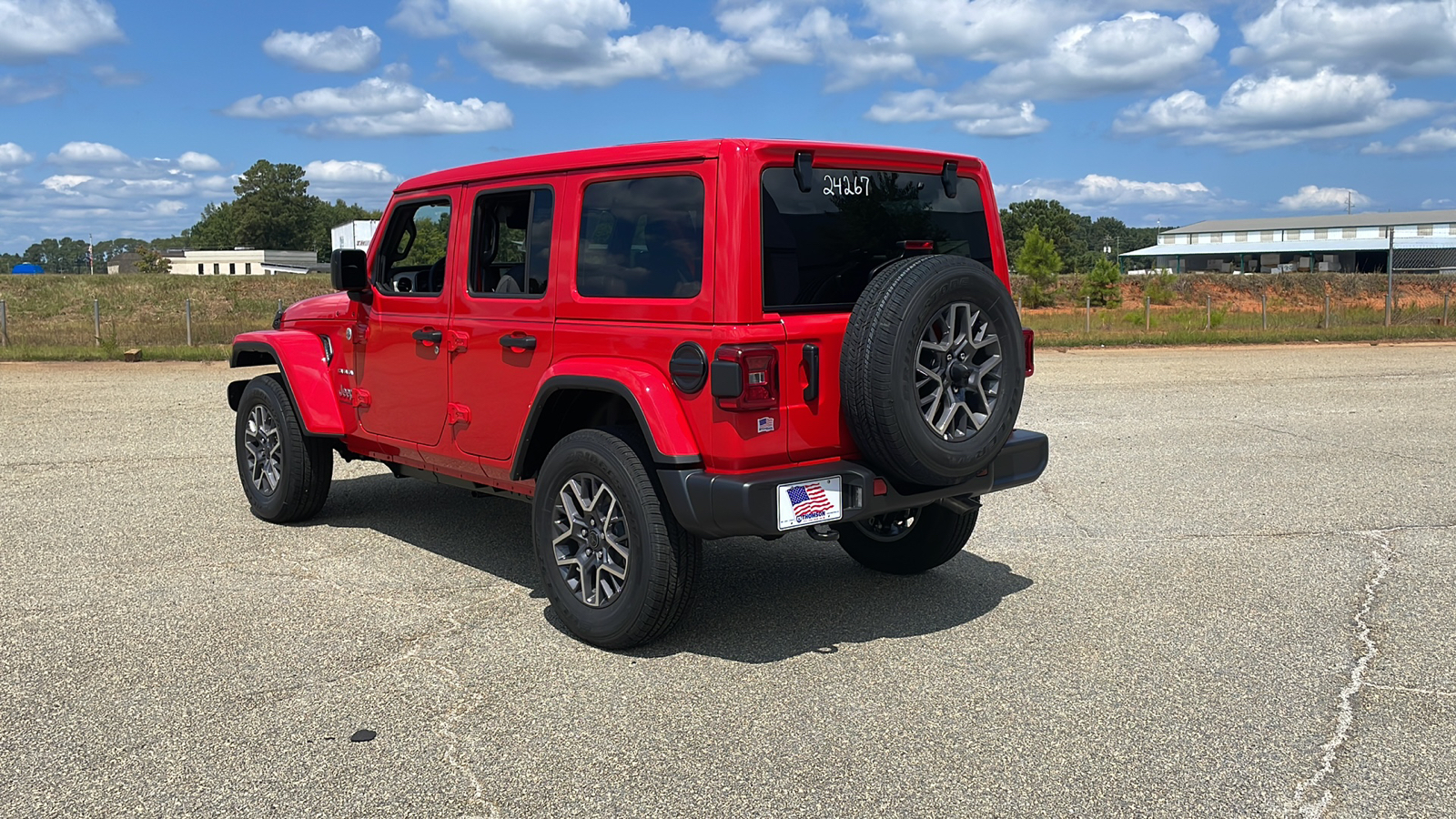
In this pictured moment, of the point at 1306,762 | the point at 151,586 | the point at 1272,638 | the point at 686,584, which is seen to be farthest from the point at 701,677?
the point at 151,586

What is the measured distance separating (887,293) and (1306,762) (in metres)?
2.10

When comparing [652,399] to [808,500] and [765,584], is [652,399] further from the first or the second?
[765,584]

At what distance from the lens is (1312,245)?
99.3 meters

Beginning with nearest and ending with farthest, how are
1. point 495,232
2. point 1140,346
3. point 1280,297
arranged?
point 495,232 → point 1140,346 → point 1280,297

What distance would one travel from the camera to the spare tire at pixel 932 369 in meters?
4.46

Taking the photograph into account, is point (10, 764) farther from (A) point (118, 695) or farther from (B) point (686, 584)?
(B) point (686, 584)

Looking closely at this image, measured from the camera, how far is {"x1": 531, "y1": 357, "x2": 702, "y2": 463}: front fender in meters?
4.52

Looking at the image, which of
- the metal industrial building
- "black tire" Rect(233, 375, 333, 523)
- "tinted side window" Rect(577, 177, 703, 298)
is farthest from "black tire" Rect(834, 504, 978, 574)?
the metal industrial building

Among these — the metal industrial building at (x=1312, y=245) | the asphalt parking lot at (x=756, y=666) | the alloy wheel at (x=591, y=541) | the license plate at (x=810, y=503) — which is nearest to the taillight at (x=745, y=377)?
the license plate at (x=810, y=503)

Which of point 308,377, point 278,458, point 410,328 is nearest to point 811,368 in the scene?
point 410,328

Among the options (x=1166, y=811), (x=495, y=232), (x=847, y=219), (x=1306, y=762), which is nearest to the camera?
(x=1166, y=811)

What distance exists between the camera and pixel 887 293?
14.7ft

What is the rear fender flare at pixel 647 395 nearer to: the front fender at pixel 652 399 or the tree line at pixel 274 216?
the front fender at pixel 652 399

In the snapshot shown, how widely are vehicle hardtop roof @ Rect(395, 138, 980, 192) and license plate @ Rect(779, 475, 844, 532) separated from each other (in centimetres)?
129
